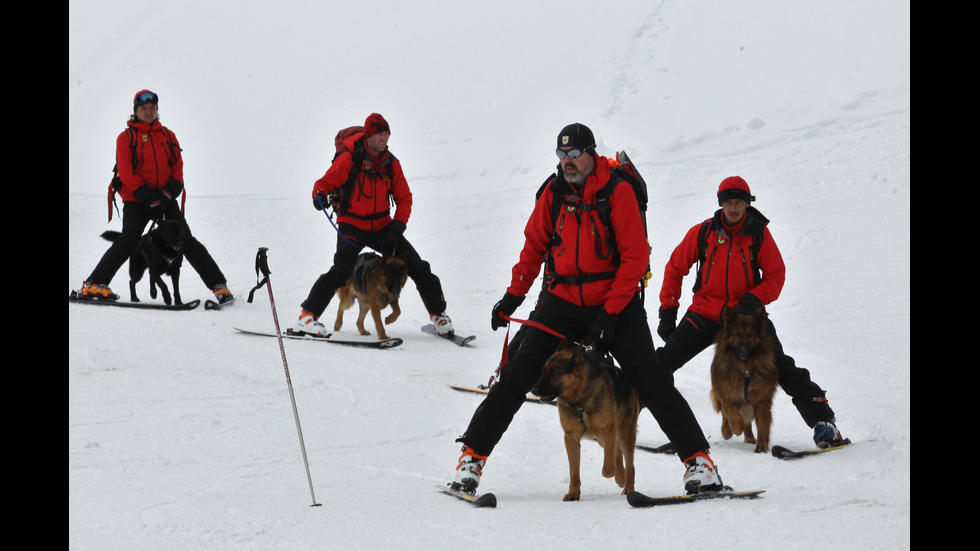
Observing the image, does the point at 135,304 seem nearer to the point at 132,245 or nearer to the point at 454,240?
the point at 132,245

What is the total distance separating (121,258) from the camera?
10.3 metres

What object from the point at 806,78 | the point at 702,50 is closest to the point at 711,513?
the point at 806,78

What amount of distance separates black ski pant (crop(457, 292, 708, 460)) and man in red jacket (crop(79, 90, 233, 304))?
19.8 feet

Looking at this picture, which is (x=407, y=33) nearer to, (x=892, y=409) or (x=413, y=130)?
(x=413, y=130)

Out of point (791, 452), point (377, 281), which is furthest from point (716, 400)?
point (377, 281)

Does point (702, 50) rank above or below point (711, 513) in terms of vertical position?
above

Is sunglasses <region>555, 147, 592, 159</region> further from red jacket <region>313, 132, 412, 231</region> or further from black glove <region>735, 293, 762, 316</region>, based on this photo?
red jacket <region>313, 132, 412, 231</region>

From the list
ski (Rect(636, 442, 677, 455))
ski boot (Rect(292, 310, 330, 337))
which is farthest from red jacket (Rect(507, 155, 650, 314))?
ski boot (Rect(292, 310, 330, 337))

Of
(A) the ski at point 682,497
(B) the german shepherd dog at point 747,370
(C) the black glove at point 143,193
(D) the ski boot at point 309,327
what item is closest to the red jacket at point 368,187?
(D) the ski boot at point 309,327

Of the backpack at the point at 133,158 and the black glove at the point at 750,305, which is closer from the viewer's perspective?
the black glove at the point at 750,305

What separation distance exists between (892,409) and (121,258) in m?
7.62

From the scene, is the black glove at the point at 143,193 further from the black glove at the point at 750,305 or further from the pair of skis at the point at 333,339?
the black glove at the point at 750,305

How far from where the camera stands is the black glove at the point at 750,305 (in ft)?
20.8

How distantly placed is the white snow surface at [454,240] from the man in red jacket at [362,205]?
0.67 m
